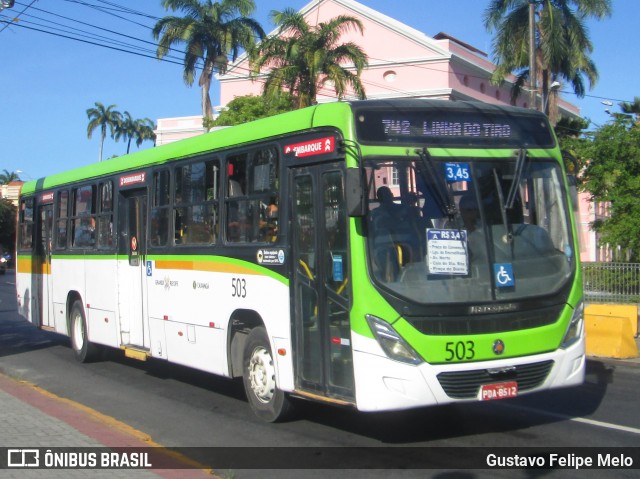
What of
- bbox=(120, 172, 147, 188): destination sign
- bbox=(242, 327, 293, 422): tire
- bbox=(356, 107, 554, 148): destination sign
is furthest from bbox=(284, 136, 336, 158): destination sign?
bbox=(120, 172, 147, 188): destination sign

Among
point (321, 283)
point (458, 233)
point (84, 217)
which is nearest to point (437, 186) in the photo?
point (458, 233)

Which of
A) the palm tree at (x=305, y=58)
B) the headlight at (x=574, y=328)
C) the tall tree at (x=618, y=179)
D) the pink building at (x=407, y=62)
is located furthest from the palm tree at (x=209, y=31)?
the headlight at (x=574, y=328)

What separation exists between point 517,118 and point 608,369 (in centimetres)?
654

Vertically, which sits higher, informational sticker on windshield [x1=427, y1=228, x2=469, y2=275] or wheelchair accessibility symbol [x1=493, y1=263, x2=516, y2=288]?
informational sticker on windshield [x1=427, y1=228, x2=469, y2=275]

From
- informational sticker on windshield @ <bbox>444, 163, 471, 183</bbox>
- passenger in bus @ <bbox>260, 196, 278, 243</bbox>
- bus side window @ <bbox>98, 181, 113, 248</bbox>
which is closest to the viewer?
informational sticker on windshield @ <bbox>444, 163, 471, 183</bbox>

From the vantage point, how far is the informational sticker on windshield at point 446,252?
7.23 meters

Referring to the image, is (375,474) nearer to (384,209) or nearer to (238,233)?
(384,209)

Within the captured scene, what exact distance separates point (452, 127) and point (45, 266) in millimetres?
10457

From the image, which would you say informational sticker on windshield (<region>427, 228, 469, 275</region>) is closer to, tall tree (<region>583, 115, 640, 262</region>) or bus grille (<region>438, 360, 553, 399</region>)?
bus grille (<region>438, 360, 553, 399</region>)

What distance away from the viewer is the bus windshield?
23.8 feet

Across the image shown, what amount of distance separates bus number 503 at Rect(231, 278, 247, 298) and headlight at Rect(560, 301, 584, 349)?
352 cm

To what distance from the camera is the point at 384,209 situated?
7.44 meters

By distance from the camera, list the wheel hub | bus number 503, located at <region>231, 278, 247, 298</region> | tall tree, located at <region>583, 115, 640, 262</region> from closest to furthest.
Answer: the wheel hub, bus number 503, located at <region>231, 278, 247, 298</region>, tall tree, located at <region>583, 115, 640, 262</region>

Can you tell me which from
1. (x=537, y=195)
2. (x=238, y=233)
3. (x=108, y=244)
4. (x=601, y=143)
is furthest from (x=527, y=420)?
(x=601, y=143)
